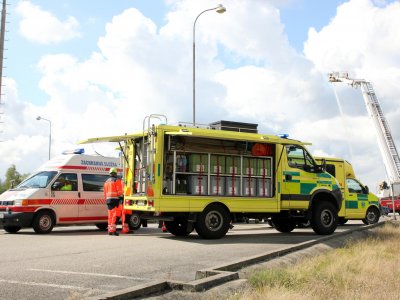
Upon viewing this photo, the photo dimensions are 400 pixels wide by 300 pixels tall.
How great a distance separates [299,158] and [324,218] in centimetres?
186

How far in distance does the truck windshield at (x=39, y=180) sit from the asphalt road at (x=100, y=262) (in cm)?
300

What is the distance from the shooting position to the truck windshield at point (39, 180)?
1514 cm

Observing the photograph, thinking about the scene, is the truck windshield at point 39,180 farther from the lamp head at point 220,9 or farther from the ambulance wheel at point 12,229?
the lamp head at point 220,9

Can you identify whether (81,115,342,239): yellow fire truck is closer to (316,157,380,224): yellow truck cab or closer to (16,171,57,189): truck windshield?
(16,171,57,189): truck windshield

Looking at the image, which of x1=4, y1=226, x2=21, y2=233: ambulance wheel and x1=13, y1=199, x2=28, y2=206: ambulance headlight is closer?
x1=13, y1=199, x2=28, y2=206: ambulance headlight

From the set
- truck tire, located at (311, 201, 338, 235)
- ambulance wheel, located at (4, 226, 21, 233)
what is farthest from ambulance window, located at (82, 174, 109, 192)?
truck tire, located at (311, 201, 338, 235)

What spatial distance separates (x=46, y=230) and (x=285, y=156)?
7284 mm

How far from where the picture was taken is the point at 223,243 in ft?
38.2

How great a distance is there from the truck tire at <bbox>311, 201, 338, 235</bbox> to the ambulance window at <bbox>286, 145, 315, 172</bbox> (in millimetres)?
1120

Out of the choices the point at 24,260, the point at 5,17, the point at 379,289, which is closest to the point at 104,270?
the point at 24,260

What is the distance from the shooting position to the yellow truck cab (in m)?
19.5

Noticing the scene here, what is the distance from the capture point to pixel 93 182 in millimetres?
16188

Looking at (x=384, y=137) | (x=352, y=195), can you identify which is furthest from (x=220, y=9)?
(x=384, y=137)

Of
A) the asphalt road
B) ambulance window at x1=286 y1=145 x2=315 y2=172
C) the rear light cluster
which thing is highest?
ambulance window at x1=286 y1=145 x2=315 y2=172
